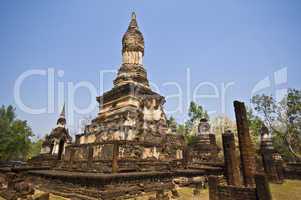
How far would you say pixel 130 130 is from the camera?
15.7m

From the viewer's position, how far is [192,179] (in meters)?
12.0

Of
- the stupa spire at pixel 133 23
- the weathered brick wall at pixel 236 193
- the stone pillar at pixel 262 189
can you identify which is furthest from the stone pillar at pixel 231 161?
the stupa spire at pixel 133 23

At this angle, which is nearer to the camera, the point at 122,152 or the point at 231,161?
the point at 231,161

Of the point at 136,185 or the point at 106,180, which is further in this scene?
the point at 136,185

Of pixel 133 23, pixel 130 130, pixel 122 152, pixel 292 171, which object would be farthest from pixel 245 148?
pixel 133 23

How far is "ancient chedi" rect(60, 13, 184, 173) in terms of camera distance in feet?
40.4

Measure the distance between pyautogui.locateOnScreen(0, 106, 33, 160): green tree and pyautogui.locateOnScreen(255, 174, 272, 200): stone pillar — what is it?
37246 millimetres

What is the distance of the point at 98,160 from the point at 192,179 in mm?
5563

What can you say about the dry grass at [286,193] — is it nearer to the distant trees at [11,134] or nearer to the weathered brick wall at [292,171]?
the weathered brick wall at [292,171]

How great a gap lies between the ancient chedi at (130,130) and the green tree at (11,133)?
21119mm

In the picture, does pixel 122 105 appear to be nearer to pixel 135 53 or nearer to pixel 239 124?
pixel 135 53

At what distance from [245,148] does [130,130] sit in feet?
A: 32.0

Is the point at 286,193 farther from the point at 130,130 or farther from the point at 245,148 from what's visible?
the point at 130,130

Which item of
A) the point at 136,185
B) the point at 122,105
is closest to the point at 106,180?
the point at 136,185
